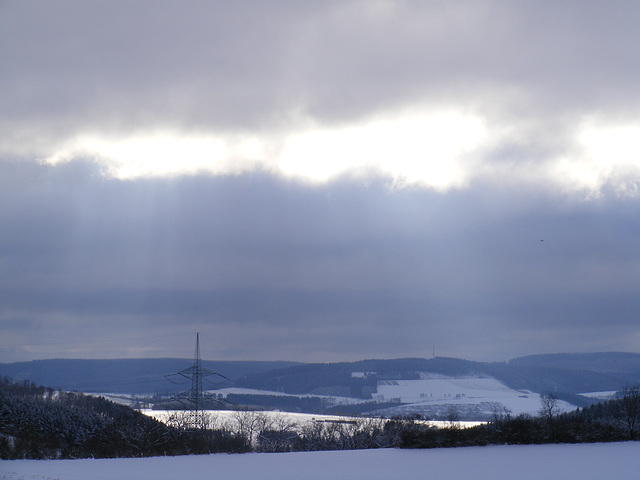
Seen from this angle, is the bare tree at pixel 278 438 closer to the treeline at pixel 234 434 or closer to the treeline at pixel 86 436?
the treeline at pixel 234 434

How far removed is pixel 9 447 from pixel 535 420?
57.1m

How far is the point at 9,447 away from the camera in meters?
68.8

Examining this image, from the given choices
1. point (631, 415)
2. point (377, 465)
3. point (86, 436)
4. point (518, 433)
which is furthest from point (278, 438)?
point (631, 415)

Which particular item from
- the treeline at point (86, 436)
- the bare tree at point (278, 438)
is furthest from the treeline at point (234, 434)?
the bare tree at point (278, 438)

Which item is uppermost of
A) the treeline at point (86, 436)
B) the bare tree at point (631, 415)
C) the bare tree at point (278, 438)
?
the bare tree at point (631, 415)

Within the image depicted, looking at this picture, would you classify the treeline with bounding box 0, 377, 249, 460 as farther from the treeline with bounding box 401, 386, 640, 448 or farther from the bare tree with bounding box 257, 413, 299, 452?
the treeline with bounding box 401, 386, 640, 448

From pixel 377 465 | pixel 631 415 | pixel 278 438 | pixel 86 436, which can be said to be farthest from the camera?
pixel 278 438

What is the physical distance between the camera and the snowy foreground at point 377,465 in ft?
162

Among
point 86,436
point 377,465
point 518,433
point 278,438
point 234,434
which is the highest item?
point 518,433

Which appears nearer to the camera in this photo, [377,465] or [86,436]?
[377,465]

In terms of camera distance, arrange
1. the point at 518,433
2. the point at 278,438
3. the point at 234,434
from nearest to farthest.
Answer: the point at 518,433
the point at 234,434
the point at 278,438

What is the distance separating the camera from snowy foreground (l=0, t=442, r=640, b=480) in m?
49.3

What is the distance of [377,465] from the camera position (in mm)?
56094

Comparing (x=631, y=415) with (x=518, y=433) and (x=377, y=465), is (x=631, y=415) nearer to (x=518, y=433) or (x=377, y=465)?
(x=518, y=433)
